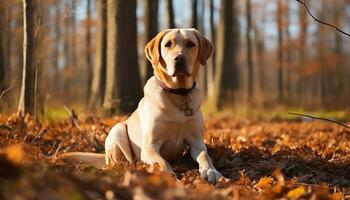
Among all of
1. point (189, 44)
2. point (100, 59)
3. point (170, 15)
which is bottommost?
point (100, 59)

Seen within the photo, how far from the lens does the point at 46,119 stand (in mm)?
8297

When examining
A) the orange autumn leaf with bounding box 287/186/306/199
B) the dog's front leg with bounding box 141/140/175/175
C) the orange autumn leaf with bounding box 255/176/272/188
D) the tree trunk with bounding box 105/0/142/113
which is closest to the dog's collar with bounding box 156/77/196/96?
the dog's front leg with bounding box 141/140/175/175

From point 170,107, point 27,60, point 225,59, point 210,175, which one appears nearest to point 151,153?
point 170,107

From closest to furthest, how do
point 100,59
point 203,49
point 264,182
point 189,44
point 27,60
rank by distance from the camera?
point 264,182, point 189,44, point 203,49, point 27,60, point 100,59

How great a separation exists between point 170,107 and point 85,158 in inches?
40.5

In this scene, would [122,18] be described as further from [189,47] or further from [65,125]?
[189,47]

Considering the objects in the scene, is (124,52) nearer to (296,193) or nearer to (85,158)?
(85,158)

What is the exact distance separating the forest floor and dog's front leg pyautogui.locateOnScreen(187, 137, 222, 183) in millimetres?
100

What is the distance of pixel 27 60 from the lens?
7.36 m

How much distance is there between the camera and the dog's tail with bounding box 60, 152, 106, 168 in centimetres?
495

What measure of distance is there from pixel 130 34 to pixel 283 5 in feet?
77.8

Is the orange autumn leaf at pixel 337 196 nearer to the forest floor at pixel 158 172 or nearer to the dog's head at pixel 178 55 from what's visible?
the forest floor at pixel 158 172

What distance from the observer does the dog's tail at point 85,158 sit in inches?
195

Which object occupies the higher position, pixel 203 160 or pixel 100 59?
pixel 100 59
